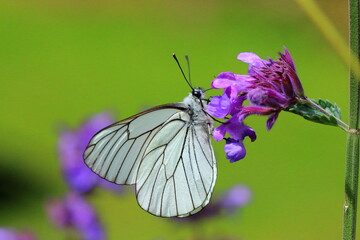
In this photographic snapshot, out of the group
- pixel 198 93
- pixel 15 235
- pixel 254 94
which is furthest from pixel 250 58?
pixel 15 235

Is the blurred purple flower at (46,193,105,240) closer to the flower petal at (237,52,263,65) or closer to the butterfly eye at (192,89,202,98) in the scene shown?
the butterfly eye at (192,89,202,98)

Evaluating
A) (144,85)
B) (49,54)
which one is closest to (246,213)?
(144,85)

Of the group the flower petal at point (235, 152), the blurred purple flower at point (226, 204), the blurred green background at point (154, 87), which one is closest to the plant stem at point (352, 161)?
the flower petal at point (235, 152)

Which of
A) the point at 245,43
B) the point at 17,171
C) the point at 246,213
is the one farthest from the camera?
the point at 245,43

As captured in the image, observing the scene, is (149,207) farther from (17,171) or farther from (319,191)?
(17,171)

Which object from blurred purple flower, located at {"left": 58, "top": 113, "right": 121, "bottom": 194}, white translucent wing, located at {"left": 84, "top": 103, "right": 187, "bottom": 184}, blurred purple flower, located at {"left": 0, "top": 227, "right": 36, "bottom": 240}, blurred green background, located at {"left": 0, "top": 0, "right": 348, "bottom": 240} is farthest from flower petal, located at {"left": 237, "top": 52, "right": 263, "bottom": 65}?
blurred green background, located at {"left": 0, "top": 0, "right": 348, "bottom": 240}

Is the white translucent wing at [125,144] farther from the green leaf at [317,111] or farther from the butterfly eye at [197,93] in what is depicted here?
the green leaf at [317,111]

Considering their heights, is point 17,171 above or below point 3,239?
above
